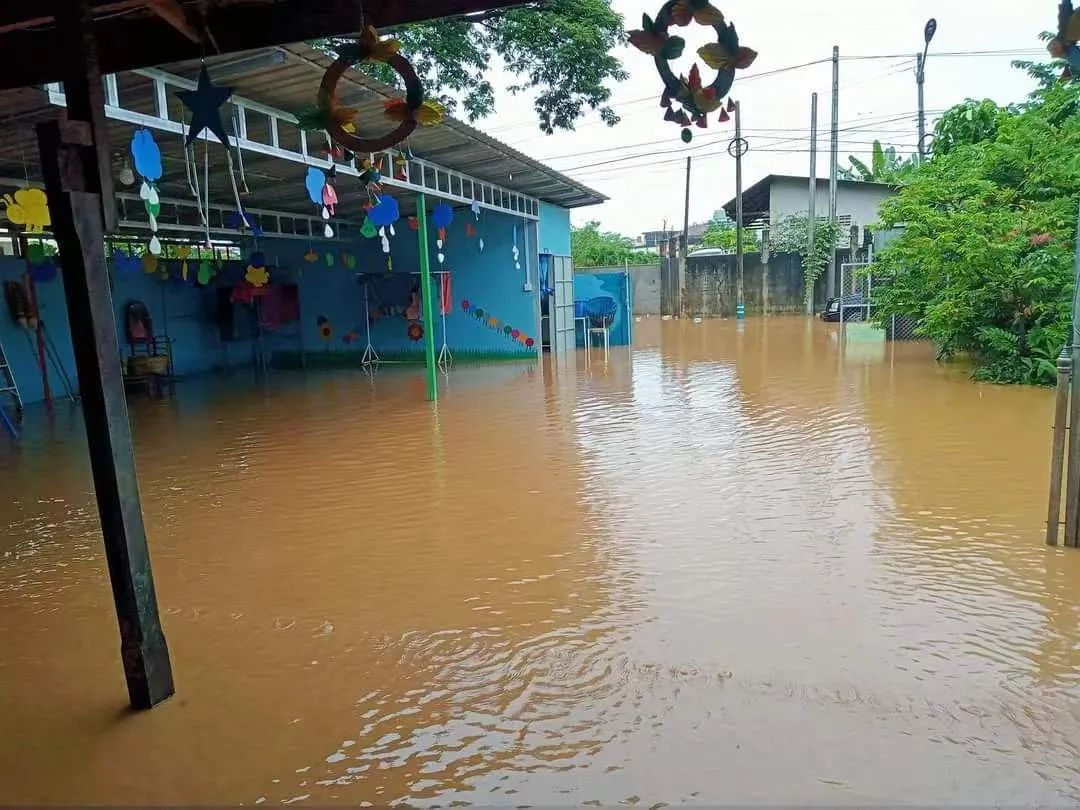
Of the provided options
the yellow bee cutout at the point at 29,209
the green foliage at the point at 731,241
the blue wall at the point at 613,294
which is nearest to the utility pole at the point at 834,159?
the green foliage at the point at 731,241

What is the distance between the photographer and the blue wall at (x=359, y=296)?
15.0m

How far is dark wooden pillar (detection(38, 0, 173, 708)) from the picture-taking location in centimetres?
270

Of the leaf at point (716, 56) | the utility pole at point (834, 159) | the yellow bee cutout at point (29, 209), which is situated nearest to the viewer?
the leaf at point (716, 56)

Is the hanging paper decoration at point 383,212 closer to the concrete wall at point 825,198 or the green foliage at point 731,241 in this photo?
the green foliage at point 731,241

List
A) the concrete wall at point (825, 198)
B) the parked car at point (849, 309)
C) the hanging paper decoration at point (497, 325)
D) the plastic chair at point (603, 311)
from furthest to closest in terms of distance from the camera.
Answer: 1. the concrete wall at point (825, 198)
2. the parked car at point (849, 309)
3. the plastic chair at point (603, 311)
4. the hanging paper decoration at point (497, 325)

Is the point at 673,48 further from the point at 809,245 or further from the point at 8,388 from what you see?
the point at 809,245

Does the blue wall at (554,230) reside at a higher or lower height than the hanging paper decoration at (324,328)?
higher

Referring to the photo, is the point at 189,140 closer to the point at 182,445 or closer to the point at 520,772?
the point at 520,772

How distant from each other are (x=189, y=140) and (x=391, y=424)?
505cm

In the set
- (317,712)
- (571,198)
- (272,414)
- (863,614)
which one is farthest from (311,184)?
(571,198)

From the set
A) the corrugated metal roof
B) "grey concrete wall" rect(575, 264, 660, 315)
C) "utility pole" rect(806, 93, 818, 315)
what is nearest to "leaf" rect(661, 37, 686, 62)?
the corrugated metal roof

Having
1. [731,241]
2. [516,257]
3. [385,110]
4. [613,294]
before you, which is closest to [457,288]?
[516,257]

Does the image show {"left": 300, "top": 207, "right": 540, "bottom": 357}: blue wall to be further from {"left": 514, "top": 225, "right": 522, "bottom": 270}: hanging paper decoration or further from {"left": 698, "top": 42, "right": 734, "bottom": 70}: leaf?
{"left": 698, "top": 42, "right": 734, "bottom": 70}: leaf

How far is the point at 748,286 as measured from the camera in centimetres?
2603
